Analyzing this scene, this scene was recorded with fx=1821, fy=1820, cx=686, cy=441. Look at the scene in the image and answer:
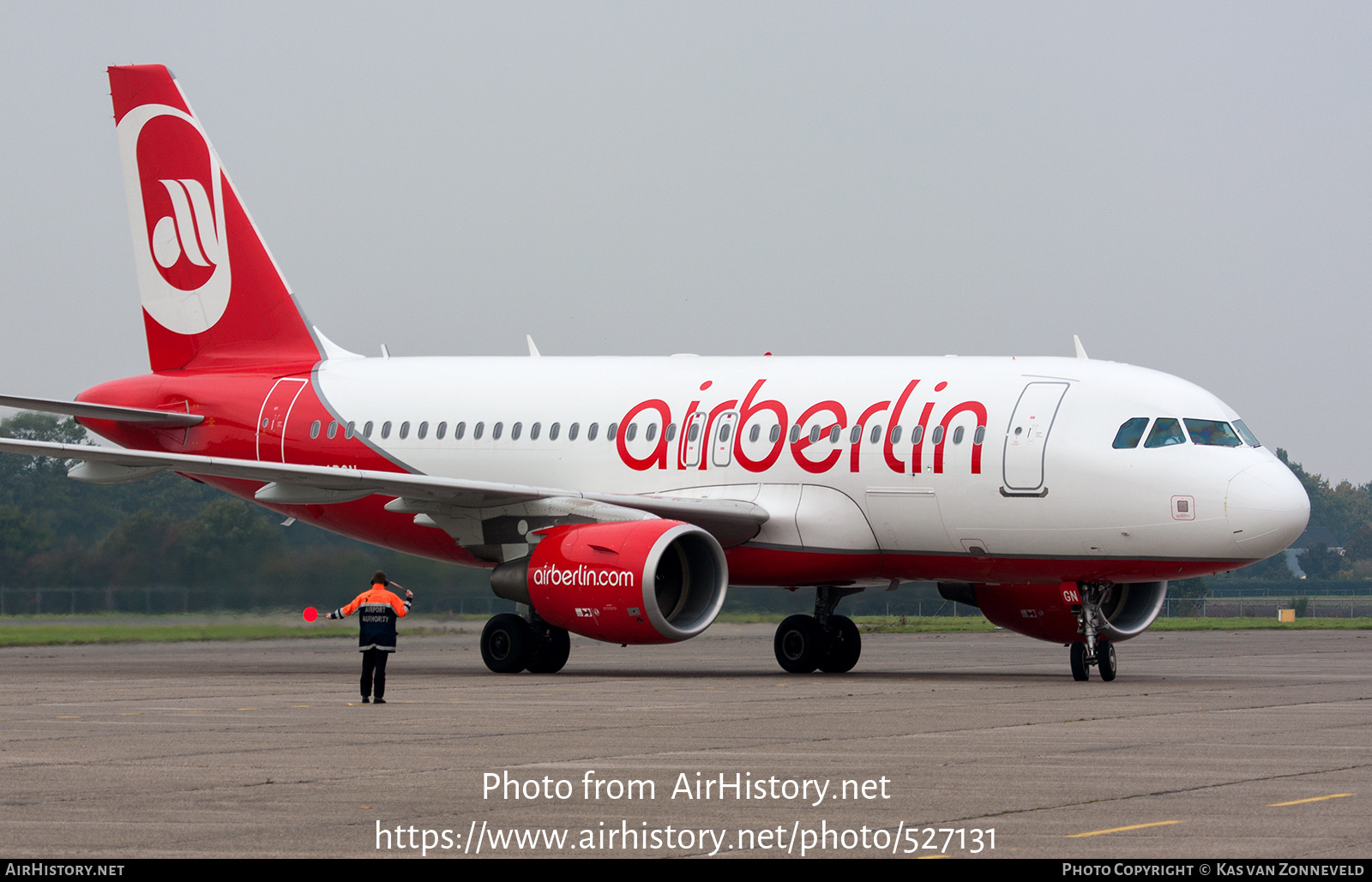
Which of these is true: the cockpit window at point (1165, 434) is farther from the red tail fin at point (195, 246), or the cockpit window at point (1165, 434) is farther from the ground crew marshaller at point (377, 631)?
Result: the red tail fin at point (195, 246)

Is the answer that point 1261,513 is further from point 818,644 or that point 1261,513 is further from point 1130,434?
point 818,644

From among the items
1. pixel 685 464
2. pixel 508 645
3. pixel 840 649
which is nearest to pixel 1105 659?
pixel 840 649

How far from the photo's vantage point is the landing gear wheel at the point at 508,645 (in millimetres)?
23281

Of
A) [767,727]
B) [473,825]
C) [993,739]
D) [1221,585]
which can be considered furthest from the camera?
[1221,585]

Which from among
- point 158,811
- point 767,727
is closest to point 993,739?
point 767,727

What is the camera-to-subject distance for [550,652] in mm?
23391

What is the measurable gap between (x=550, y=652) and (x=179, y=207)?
33.9 ft

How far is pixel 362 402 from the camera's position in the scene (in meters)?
26.6

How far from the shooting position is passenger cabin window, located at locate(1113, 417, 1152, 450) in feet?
68.3

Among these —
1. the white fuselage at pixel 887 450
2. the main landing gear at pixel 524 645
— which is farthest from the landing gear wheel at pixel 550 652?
the white fuselage at pixel 887 450

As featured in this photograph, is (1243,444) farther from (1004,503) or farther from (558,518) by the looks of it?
(558,518)

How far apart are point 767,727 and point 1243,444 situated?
8.48m

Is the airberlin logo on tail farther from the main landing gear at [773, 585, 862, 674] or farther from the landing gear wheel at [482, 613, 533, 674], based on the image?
the main landing gear at [773, 585, 862, 674]

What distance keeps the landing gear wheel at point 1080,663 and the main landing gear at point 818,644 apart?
133 inches
